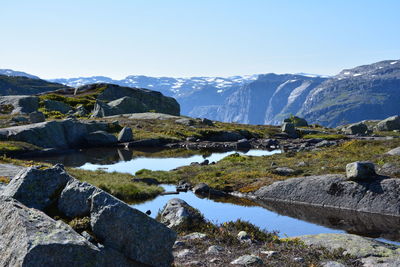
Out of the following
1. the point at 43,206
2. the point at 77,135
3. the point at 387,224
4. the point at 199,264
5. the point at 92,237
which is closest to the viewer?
the point at 92,237

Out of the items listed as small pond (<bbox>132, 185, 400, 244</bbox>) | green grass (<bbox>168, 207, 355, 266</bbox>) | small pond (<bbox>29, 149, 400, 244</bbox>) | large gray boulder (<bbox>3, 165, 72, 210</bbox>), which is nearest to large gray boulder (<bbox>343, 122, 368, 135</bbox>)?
small pond (<bbox>29, 149, 400, 244</bbox>)

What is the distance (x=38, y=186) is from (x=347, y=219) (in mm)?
20358

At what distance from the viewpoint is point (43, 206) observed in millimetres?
11766

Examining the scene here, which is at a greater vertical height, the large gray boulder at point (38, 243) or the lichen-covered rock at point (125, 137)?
the large gray boulder at point (38, 243)

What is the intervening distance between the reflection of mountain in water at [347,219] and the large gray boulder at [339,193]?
64 cm

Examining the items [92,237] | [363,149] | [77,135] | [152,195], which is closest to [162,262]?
[92,237]

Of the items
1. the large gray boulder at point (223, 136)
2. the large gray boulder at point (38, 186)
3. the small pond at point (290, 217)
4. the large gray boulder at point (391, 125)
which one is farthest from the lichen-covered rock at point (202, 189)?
the large gray boulder at point (391, 125)

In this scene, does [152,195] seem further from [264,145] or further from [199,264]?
[264,145]

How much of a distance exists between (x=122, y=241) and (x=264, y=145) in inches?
2771

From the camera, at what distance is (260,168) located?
41812 mm

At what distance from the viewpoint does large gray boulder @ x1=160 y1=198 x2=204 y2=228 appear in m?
19.7

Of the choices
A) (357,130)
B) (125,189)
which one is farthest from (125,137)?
(357,130)

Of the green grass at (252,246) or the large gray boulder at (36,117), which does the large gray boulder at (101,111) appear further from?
the green grass at (252,246)

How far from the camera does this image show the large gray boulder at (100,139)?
7289 centimetres
